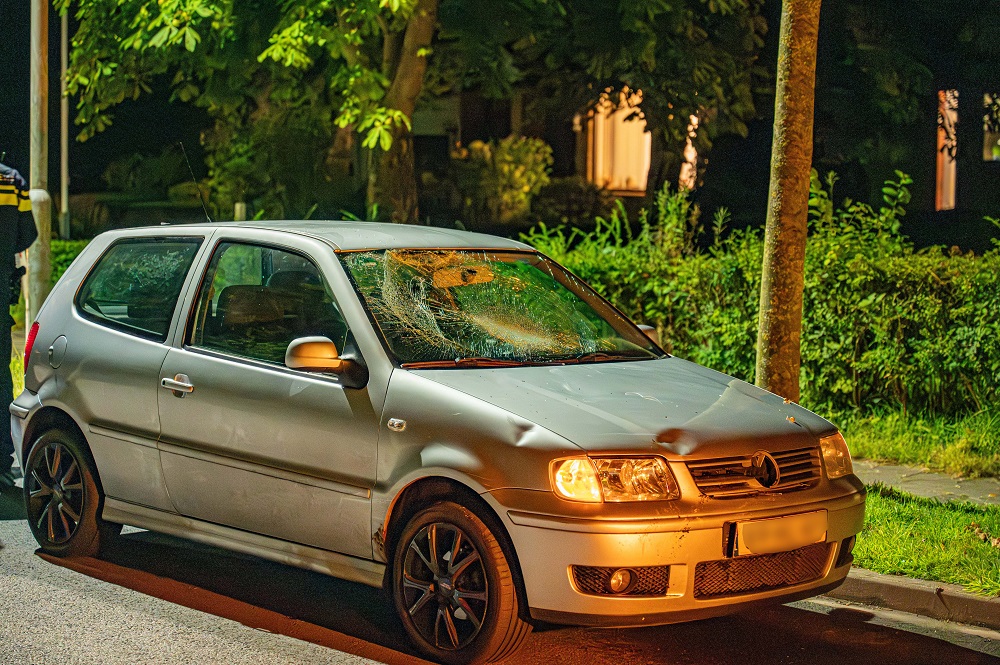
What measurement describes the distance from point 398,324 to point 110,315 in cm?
174

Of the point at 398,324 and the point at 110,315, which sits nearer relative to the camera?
the point at 398,324

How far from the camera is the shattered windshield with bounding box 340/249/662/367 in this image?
17.7 feet

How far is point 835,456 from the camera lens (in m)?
5.22

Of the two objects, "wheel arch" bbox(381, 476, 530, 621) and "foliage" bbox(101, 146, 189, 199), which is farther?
"foliage" bbox(101, 146, 189, 199)

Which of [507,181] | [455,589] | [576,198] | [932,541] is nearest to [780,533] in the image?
[455,589]

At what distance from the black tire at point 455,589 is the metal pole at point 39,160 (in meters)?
7.90

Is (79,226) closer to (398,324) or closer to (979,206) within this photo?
(979,206)

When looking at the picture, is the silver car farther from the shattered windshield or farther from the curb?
the curb

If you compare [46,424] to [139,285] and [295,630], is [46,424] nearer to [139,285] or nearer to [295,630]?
[139,285]

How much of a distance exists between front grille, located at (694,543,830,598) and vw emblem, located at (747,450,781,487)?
257mm

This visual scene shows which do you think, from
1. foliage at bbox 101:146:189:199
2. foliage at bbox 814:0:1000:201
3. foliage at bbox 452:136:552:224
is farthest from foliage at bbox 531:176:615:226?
Answer: foliage at bbox 101:146:189:199

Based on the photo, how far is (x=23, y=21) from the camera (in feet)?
87.4

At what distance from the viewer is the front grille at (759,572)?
15.3ft

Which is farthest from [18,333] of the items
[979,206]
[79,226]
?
[979,206]
